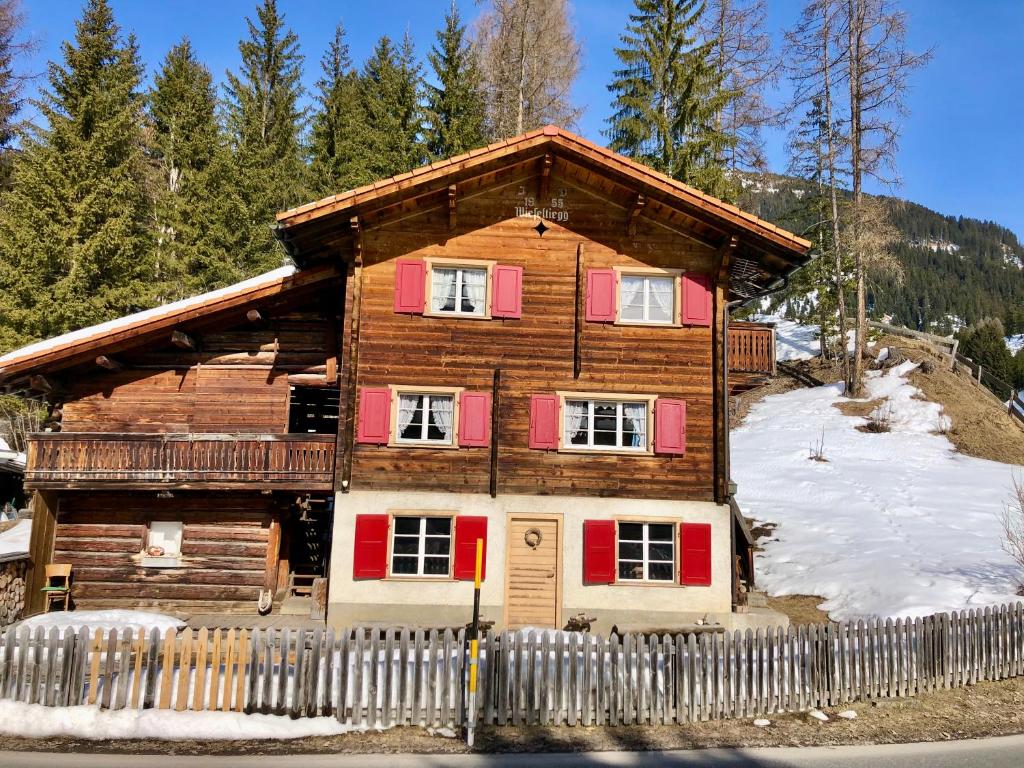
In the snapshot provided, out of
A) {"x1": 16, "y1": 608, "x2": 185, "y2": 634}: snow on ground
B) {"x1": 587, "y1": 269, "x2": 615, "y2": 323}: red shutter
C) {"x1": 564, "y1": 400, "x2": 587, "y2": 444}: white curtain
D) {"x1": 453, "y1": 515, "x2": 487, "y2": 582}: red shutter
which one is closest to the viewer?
{"x1": 16, "y1": 608, "x2": 185, "y2": 634}: snow on ground

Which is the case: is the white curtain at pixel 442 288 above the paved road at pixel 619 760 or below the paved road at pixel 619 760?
above

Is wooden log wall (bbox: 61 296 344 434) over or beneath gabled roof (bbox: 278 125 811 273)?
beneath

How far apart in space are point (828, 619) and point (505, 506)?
7578 mm

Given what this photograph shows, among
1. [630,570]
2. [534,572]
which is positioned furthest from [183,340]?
[630,570]

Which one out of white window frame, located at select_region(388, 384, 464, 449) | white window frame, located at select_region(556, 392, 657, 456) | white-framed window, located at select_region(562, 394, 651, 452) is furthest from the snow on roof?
white-framed window, located at select_region(562, 394, 651, 452)

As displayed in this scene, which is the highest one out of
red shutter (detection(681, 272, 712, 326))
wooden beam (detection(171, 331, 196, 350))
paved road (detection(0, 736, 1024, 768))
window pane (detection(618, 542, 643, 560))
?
red shutter (detection(681, 272, 712, 326))

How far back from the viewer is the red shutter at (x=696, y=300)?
1605 centimetres

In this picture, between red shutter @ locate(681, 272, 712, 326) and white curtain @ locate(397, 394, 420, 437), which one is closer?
white curtain @ locate(397, 394, 420, 437)

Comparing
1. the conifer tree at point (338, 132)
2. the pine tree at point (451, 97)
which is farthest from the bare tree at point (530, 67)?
the conifer tree at point (338, 132)

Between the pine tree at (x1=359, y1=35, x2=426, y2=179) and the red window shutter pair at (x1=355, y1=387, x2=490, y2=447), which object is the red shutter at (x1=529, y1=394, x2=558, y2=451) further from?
the pine tree at (x1=359, y1=35, x2=426, y2=179)

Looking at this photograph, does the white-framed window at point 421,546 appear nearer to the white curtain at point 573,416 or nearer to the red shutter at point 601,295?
the white curtain at point 573,416

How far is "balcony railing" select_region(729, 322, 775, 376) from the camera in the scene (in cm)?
1656

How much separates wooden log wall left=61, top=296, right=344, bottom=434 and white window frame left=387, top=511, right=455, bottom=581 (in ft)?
12.7

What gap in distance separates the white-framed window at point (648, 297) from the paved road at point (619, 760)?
32.4ft
